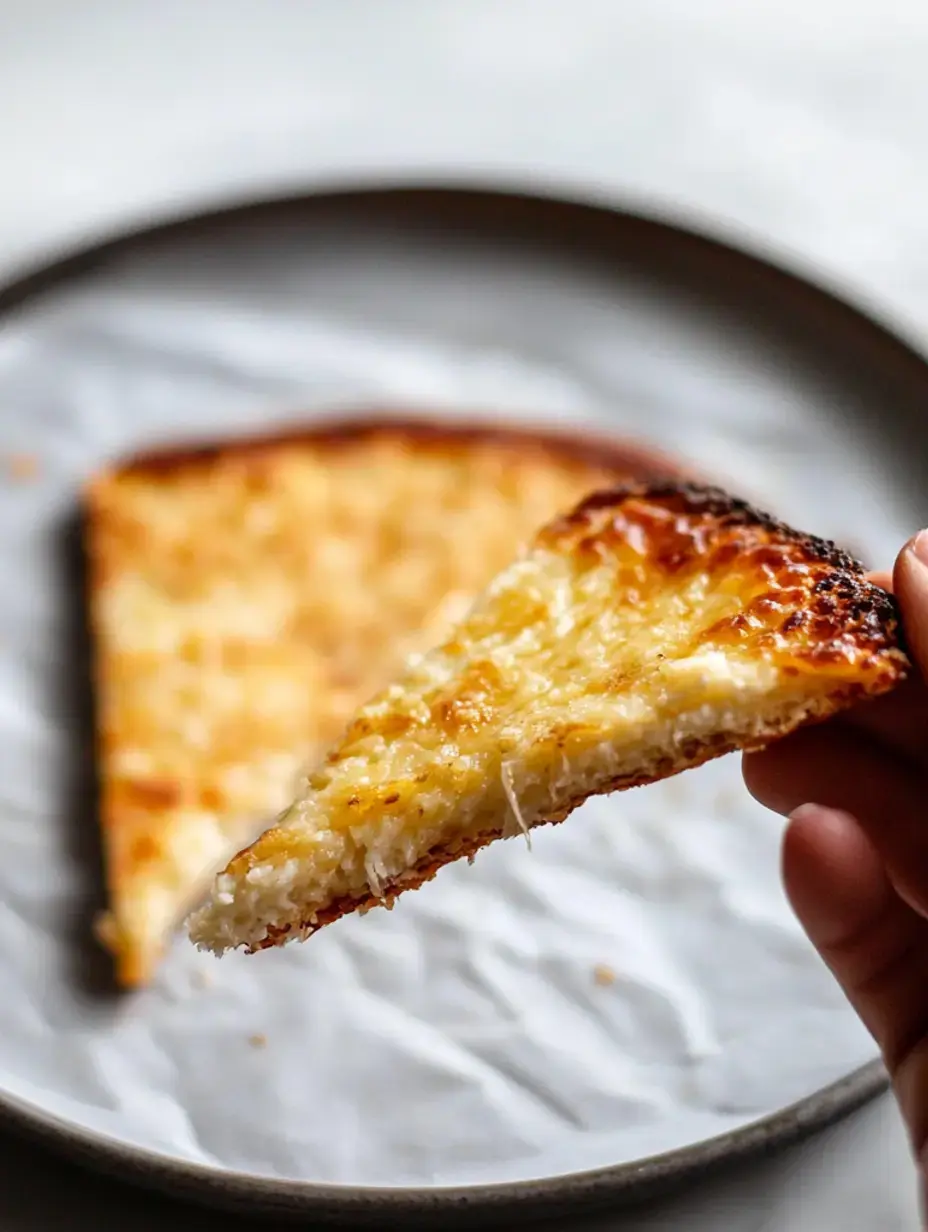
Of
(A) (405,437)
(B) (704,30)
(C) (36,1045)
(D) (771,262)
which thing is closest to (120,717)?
(C) (36,1045)

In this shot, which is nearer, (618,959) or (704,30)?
(618,959)

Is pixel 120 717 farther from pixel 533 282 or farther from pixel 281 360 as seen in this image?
pixel 533 282

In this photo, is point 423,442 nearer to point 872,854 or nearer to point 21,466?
point 21,466

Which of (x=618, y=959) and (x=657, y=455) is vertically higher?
(x=657, y=455)

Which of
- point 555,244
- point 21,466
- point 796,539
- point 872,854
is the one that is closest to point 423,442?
point 555,244

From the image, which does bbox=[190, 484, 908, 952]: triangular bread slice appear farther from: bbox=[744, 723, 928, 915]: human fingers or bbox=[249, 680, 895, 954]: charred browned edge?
bbox=[744, 723, 928, 915]: human fingers

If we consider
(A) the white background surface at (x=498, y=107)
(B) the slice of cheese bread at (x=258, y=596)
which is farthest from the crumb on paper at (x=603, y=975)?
(A) the white background surface at (x=498, y=107)
